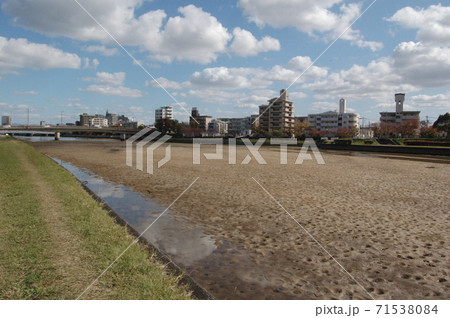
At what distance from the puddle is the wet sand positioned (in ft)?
0.11

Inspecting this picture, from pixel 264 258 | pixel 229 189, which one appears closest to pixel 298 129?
pixel 229 189

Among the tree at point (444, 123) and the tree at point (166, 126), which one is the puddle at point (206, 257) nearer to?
the tree at point (444, 123)

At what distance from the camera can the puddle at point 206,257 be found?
14.8 feet

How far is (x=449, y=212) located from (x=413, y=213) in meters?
1.09

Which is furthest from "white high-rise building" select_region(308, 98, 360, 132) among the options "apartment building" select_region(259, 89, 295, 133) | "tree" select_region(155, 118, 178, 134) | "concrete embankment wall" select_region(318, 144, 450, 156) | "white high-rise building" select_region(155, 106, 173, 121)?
"white high-rise building" select_region(155, 106, 173, 121)

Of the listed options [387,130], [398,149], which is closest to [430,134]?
[387,130]

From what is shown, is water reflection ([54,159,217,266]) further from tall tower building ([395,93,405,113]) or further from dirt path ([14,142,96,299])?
tall tower building ([395,93,405,113])

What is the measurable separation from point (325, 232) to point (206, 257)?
297cm

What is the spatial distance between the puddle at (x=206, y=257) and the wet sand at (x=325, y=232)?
0.03 metres

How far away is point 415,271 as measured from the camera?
16.8ft

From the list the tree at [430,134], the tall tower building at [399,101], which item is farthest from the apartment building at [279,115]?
the tree at [430,134]

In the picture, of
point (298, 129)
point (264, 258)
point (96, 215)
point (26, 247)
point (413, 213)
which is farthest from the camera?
point (298, 129)
